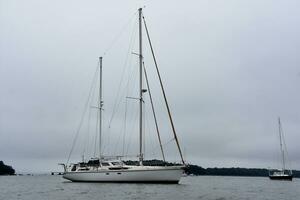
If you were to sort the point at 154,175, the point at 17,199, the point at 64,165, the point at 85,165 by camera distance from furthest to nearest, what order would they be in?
the point at 64,165 < the point at 85,165 < the point at 154,175 < the point at 17,199

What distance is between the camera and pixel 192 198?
159ft

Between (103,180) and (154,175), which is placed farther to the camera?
(103,180)

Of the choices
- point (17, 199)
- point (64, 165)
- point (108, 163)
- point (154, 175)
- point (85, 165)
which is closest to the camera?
point (17, 199)

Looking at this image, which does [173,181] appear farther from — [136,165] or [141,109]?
[141,109]

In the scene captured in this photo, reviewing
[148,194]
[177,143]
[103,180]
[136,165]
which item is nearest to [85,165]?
[103,180]

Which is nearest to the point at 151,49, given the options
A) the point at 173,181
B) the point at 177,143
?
the point at 177,143

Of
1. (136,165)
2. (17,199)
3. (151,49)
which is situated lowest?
(17,199)

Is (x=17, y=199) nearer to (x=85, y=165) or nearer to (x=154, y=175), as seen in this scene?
(x=154, y=175)

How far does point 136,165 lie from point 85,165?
1299cm

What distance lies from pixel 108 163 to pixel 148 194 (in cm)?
2131

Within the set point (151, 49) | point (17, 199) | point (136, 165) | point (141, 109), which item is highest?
point (151, 49)

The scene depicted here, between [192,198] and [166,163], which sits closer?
[192,198]

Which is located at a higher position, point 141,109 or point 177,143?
point 141,109

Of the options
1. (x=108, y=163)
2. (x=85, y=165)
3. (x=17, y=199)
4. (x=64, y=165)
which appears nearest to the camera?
(x=17, y=199)
